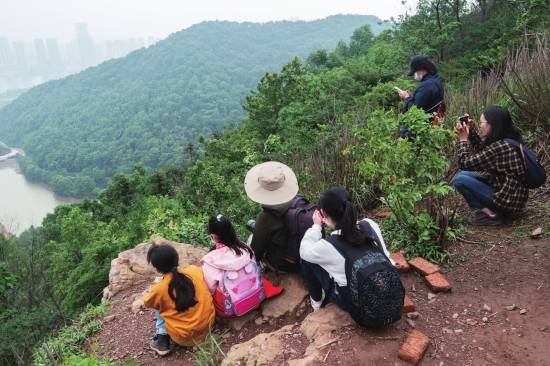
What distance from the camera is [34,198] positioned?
203 ft

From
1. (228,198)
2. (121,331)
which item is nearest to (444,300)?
(121,331)

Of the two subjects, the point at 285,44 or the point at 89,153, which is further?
the point at 285,44

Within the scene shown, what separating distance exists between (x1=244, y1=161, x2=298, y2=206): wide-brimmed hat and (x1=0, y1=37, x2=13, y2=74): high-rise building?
720ft

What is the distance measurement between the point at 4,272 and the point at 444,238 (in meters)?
10.0

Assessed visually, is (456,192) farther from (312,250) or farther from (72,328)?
(72,328)

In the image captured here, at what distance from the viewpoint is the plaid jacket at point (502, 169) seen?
128 inches

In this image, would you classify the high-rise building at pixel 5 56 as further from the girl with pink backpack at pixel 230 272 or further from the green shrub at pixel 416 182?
the green shrub at pixel 416 182

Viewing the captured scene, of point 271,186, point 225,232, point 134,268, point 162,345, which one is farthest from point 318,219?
point 134,268

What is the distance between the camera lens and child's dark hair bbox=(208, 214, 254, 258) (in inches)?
120

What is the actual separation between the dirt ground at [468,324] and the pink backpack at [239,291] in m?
0.21

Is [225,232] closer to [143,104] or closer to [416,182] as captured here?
[416,182]

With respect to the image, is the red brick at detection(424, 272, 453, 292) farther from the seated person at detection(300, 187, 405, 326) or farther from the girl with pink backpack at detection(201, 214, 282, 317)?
the girl with pink backpack at detection(201, 214, 282, 317)

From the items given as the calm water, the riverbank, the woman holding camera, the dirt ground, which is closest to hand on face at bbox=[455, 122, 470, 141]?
the woman holding camera

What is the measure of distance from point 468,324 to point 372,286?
74cm
